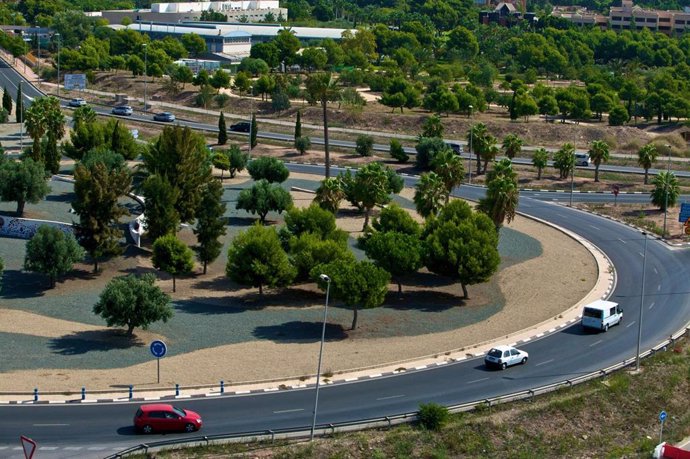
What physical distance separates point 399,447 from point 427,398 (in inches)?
207

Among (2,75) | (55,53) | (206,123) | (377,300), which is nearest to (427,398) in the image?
(377,300)

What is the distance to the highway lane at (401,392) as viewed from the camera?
1794 inches

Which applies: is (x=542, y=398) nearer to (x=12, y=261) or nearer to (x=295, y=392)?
(x=295, y=392)

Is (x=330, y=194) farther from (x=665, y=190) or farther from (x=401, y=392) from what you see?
(x=401, y=392)

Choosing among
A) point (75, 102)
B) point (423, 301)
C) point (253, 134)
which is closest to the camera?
point (423, 301)

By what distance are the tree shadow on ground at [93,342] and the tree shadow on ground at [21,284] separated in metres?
8.26

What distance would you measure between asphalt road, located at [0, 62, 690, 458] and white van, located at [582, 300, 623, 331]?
0.58m

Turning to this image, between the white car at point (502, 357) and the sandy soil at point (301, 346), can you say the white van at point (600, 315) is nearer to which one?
the sandy soil at point (301, 346)

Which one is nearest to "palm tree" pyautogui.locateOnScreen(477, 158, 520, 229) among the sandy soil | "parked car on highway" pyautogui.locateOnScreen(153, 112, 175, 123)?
the sandy soil

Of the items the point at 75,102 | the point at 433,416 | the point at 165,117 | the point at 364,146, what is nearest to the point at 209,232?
the point at 433,416

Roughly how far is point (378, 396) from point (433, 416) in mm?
4209

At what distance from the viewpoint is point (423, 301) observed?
6769 cm

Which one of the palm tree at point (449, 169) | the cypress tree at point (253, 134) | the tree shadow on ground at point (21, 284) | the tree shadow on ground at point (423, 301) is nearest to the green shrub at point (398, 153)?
the cypress tree at point (253, 134)

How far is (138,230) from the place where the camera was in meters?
76.2
